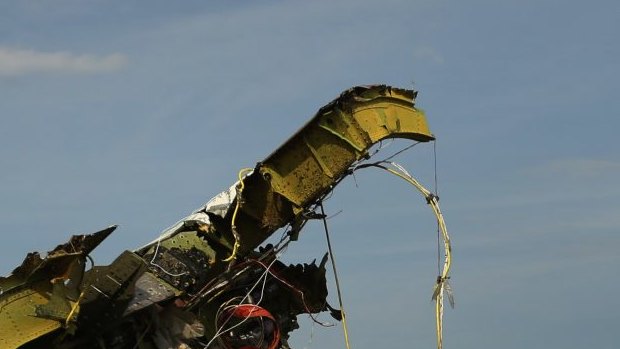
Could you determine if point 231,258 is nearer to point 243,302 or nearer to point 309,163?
point 243,302

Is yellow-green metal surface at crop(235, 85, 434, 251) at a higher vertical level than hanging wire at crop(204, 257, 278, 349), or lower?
higher

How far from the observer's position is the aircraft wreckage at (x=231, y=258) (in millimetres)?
16891

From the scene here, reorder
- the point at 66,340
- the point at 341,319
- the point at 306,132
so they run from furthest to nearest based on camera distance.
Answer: the point at 341,319, the point at 306,132, the point at 66,340

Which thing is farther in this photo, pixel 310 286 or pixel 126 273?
pixel 310 286

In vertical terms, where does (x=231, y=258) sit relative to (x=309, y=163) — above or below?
below

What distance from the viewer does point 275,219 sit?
59.7ft

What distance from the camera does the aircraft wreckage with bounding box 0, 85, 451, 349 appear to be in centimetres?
1689

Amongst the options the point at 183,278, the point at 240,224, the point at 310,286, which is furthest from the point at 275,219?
the point at 310,286

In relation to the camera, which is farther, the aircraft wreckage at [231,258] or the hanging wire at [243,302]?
the hanging wire at [243,302]

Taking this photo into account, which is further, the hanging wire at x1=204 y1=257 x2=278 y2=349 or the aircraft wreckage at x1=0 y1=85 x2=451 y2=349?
the hanging wire at x1=204 y1=257 x2=278 y2=349

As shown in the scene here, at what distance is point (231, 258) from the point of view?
1794cm

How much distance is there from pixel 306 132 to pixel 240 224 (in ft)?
6.08

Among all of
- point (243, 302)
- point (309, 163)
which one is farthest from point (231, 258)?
point (309, 163)

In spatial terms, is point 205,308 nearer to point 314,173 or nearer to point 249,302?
point 249,302
